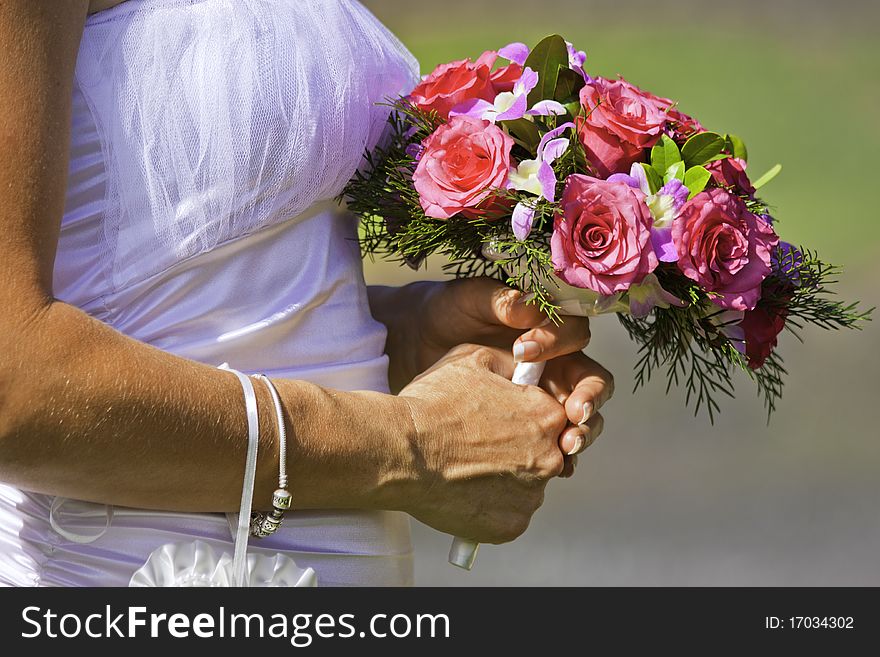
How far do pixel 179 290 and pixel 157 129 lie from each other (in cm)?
22

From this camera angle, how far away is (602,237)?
1635 mm

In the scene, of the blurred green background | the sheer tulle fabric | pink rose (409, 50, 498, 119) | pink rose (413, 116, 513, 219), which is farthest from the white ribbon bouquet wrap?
the blurred green background

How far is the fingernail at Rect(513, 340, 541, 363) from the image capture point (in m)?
1.82

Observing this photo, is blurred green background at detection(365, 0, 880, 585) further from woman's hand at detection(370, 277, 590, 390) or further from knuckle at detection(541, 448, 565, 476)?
knuckle at detection(541, 448, 565, 476)

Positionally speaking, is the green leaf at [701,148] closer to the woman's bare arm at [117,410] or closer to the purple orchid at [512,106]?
the purple orchid at [512,106]

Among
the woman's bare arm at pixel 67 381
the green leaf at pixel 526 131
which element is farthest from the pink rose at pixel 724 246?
the woman's bare arm at pixel 67 381

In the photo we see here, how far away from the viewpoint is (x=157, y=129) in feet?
4.82

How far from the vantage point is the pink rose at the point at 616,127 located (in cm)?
167

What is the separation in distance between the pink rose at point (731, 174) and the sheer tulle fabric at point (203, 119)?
23.0 inches

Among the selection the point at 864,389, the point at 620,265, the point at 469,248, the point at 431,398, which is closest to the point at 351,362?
the point at 431,398

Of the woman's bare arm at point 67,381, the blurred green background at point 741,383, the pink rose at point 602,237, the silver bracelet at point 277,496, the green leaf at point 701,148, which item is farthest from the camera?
the blurred green background at point 741,383

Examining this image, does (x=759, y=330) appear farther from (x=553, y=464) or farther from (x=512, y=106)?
Result: (x=512, y=106)

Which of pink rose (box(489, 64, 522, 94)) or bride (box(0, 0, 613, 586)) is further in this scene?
pink rose (box(489, 64, 522, 94))

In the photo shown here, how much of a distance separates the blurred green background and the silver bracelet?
149 inches
